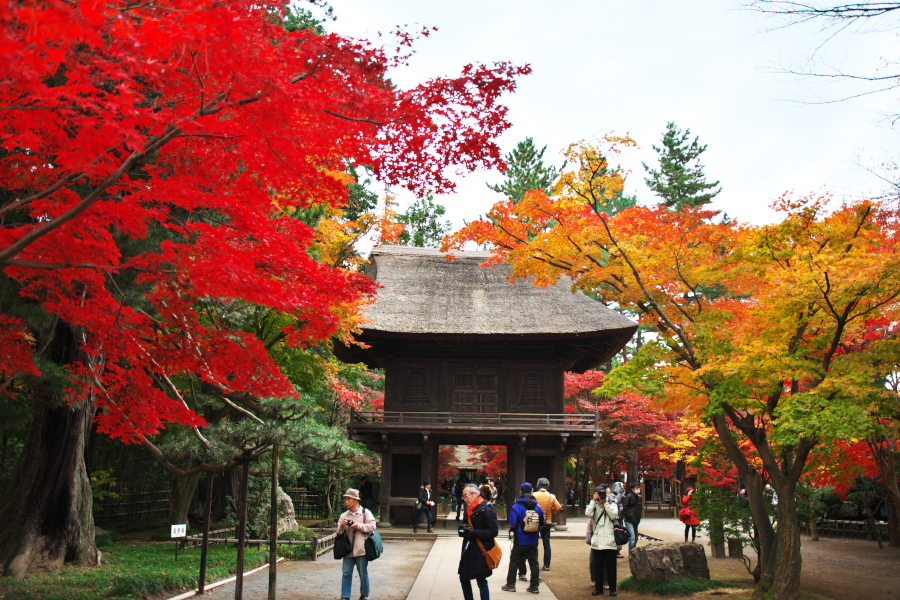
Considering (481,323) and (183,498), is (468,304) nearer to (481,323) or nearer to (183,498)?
(481,323)

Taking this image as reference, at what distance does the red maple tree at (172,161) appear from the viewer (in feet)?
12.8

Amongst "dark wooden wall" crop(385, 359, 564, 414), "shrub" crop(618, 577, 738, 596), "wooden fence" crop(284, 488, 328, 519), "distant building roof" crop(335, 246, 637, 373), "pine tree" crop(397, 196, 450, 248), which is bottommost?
"wooden fence" crop(284, 488, 328, 519)

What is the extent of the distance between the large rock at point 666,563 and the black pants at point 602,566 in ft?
2.65

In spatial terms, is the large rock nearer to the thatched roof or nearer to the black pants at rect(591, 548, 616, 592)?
the black pants at rect(591, 548, 616, 592)

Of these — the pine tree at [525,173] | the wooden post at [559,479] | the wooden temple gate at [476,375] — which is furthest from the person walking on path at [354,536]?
the pine tree at [525,173]

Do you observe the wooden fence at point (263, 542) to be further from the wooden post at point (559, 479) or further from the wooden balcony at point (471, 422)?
the wooden post at point (559, 479)

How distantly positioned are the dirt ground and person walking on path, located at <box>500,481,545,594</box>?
468 mm

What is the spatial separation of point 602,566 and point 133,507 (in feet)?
50.9

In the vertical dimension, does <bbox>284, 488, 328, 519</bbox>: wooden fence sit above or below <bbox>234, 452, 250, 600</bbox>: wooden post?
below

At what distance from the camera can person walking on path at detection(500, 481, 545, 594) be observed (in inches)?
320

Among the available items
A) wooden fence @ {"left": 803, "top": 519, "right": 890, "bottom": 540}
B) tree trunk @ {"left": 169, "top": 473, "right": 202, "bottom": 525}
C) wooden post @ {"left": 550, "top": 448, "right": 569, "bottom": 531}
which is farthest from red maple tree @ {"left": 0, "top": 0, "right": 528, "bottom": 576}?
wooden fence @ {"left": 803, "top": 519, "right": 890, "bottom": 540}

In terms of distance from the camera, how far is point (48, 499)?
30.3 ft

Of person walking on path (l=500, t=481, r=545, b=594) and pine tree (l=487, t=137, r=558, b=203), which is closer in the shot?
person walking on path (l=500, t=481, r=545, b=594)

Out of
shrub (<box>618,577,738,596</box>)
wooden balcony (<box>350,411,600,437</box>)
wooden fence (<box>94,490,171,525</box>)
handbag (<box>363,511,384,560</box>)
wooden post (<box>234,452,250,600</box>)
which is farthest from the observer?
wooden balcony (<box>350,411,600,437</box>)
